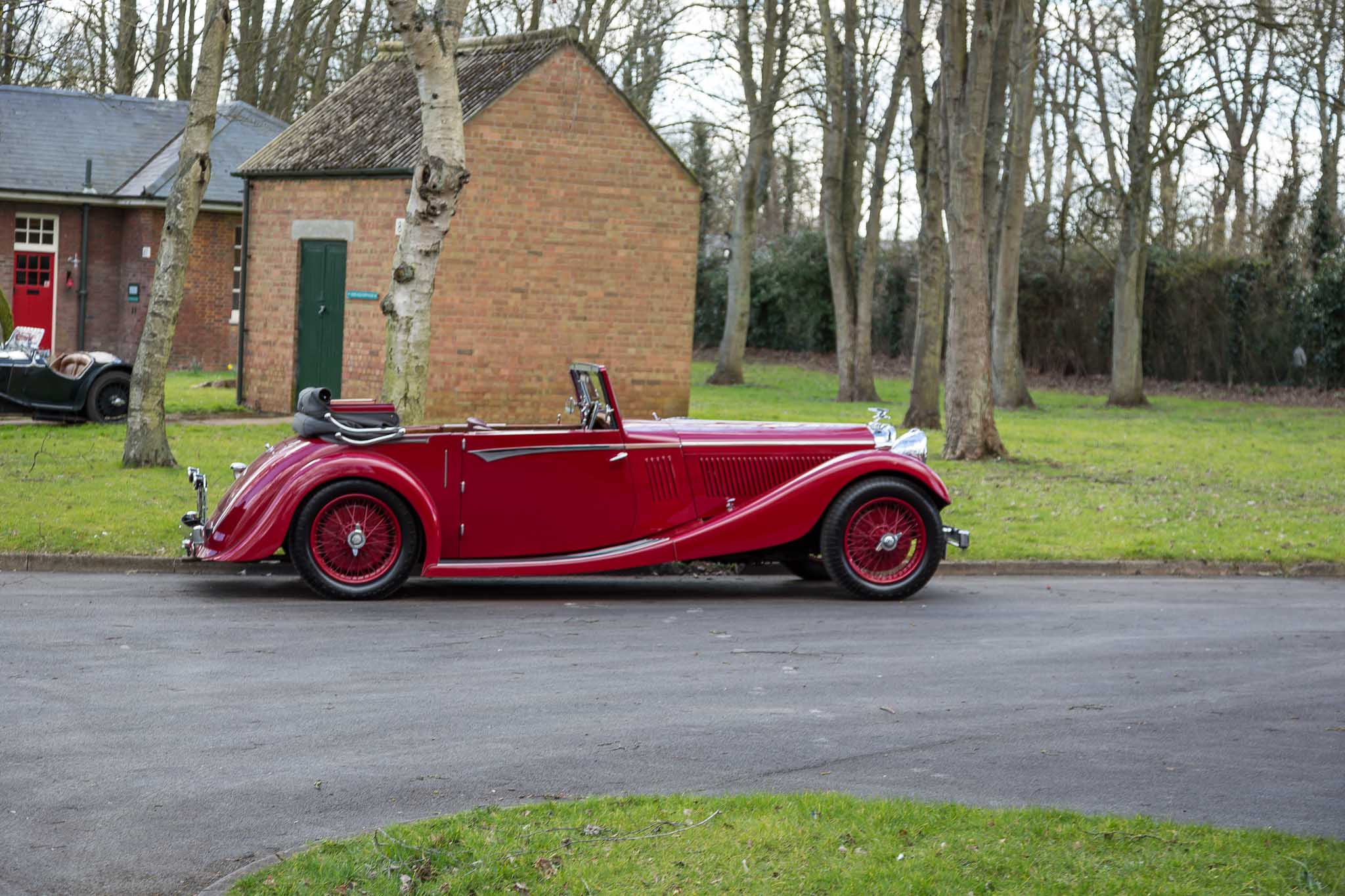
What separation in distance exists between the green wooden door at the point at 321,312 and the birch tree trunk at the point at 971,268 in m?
8.65

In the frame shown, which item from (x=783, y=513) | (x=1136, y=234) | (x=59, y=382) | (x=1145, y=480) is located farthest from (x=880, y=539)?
(x=1136, y=234)

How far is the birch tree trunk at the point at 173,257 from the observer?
1413 cm

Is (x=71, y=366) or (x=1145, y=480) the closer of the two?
(x=1145, y=480)

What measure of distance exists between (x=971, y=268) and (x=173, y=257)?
926 cm

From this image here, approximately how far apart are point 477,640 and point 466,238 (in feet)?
40.8

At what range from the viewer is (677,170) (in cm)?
2094

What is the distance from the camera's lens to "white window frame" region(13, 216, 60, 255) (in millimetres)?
31109

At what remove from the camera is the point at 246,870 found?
443cm

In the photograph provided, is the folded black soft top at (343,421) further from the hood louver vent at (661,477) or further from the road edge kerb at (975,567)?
the hood louver vent at (661,477)

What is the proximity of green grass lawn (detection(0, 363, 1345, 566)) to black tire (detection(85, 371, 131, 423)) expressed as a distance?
1.85 ft

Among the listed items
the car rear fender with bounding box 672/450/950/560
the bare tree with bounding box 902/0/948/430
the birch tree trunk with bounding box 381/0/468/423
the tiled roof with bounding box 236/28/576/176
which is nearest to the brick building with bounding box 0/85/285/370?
the tiled roof with bounding box 236/28/576/176

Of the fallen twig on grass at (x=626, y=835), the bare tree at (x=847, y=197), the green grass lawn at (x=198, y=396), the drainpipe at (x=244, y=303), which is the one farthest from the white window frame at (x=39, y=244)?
the fallen twig on grass at (x=626, y=835)

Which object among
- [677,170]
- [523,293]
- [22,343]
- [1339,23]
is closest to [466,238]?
[523,293]

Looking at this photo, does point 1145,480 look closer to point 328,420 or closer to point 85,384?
point 328,420
